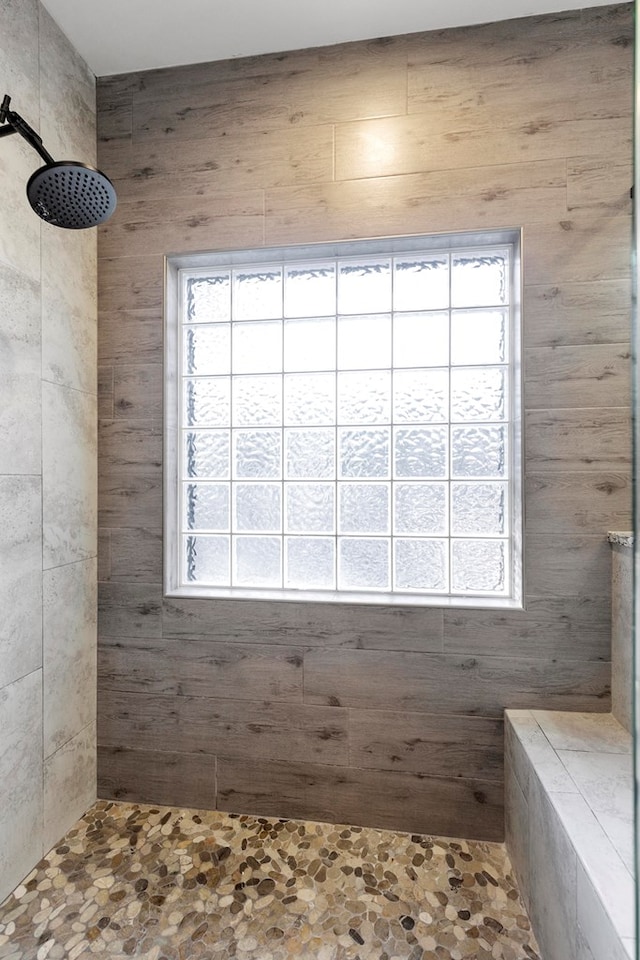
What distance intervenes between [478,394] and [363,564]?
2.37ft

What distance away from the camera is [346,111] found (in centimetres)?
171

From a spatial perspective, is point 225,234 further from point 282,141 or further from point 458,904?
point 458,904

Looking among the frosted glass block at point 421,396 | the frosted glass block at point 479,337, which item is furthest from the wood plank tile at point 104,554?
the frosted glass block at point 479,337

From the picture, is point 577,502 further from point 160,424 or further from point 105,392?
point 105,392

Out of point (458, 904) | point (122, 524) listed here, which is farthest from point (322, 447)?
point (458, 904)

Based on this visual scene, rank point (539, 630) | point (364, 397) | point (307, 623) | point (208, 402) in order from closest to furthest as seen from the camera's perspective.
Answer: point (539, 630) < point (307, 623) < point (364, 397) < point (208, 402)

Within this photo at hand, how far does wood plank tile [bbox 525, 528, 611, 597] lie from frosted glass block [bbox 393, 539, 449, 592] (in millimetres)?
288

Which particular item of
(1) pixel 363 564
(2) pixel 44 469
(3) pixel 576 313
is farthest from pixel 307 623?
(3) pixel 576 313

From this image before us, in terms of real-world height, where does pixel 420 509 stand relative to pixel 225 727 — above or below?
above

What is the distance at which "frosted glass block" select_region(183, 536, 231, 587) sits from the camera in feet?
6.31

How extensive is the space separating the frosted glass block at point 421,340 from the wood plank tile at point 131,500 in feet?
3.18

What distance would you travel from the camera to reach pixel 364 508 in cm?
185

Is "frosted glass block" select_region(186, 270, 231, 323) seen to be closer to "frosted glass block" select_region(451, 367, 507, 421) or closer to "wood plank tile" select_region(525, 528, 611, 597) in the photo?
"frosted glass block" select_region(451, 367, 507, 421)

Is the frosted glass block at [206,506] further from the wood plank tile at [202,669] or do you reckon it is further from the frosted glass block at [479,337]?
the frosted glass block at [479,337]
